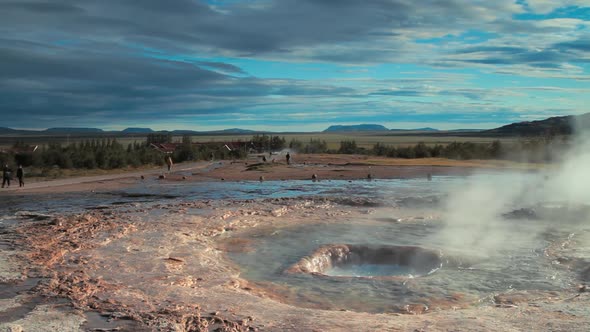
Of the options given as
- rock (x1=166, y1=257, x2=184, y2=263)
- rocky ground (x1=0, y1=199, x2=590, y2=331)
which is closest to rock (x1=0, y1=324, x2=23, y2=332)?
rocky ground (x1=0, y1=199, x2=590, y2=331)

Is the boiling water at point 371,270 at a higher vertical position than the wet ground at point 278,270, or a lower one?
lower

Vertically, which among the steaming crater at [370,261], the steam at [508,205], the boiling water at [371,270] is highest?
the steam at [508,205]

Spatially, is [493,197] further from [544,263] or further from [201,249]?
[201,249]

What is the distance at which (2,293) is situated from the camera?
7047mm

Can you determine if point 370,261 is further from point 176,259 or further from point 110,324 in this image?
point 110,324

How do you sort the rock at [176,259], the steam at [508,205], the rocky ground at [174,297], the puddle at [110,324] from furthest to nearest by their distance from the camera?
1. the steam at [508,205]
2. the rock at [176,259]
3. the rocky ground at [174,297]
4. the puddle at [110,324]

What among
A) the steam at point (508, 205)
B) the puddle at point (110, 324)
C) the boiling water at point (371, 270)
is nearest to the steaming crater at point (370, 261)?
the boiling water at point (371, 270)

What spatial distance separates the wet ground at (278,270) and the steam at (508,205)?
109 millimetres

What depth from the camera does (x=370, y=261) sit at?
412 inches

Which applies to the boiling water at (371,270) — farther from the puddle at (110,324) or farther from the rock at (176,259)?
the puddle at (110,324)

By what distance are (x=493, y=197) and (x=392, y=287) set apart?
1314 centimetres

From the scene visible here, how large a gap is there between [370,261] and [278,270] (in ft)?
6.92

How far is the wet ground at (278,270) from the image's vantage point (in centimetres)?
633

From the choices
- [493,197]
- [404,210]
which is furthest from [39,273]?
[493,197]
